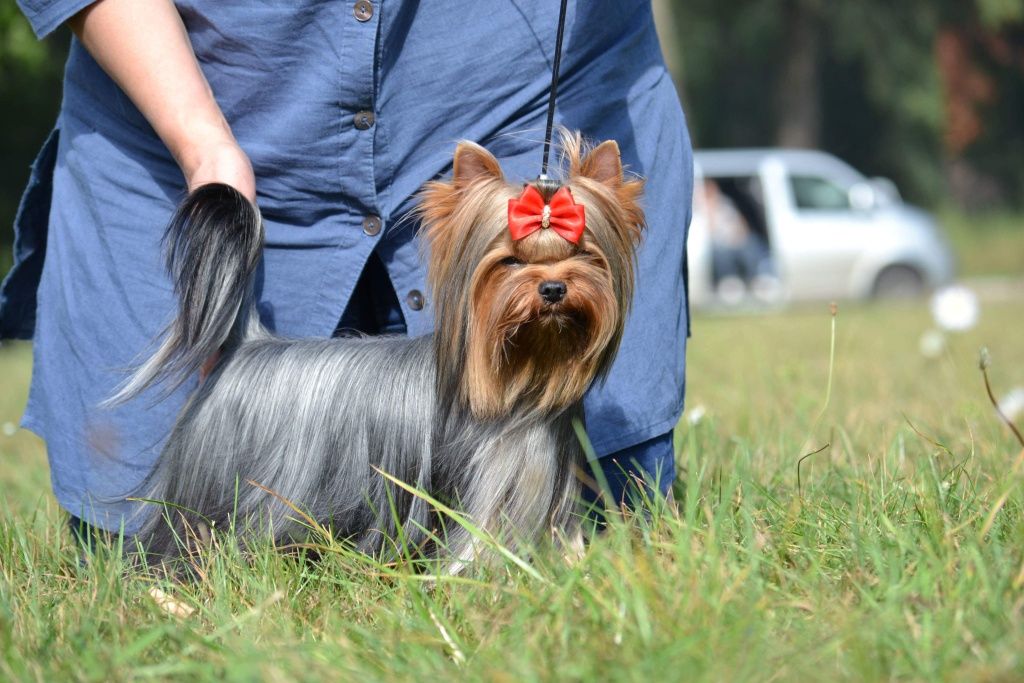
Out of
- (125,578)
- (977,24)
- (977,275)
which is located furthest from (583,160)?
(977,24)

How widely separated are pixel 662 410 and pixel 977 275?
21.4 m

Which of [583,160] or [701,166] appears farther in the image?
[701,166]

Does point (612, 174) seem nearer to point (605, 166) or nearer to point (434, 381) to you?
point (605, 166)

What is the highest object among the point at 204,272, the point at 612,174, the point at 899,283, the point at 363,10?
the point at 363,10

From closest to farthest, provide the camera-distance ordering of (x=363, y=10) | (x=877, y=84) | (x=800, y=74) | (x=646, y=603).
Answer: (x=646, y=603) → (x=363, y=10) → (x=800, y=74) → (x=877, y=84)

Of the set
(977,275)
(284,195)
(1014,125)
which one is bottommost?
(977,275)

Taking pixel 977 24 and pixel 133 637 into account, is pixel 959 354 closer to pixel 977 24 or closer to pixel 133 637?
pixel 133 637

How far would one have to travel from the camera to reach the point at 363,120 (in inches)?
125

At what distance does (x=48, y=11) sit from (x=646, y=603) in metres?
2.13

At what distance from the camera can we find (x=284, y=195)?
129 inches

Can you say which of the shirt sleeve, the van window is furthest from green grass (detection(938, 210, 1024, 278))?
the shirt sleeve

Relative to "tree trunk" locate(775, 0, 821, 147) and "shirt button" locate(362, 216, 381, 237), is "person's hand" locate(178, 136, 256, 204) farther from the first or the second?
"tree trunk" locate(775, 0, 821, 147)

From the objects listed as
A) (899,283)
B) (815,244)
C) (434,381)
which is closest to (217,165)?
(434,381)

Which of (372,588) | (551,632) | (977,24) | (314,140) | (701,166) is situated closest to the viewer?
(551,632)
